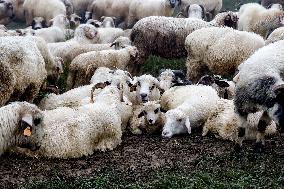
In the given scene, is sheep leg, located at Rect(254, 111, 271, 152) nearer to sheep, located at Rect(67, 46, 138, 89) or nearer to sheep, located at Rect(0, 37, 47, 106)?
sheep, located at Rect(0, 37, 47, 106)

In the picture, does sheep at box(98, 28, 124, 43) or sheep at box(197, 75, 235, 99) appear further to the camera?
sheep at box(98, 28, 124, 43)

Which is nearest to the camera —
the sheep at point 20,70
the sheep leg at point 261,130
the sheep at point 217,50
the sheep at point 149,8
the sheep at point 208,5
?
the sheep leg at point 261,130

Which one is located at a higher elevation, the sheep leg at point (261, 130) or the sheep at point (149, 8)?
the sheep leg at point (261, 130)

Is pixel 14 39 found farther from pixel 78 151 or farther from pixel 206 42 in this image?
pixel 206 42

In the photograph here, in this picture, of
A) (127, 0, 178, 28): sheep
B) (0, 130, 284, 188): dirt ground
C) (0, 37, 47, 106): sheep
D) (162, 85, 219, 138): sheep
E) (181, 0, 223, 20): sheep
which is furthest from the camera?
(181, 0, 223, 20): sheep

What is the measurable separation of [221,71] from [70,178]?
4.91 meters

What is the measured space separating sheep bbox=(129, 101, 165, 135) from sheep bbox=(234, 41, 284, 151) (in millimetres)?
1601

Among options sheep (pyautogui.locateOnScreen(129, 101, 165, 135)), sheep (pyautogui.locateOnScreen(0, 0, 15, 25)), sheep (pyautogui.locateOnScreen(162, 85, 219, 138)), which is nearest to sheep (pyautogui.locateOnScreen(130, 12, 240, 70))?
sheep (pyautogui.locateOnScreen(162, 85, 219, 138))

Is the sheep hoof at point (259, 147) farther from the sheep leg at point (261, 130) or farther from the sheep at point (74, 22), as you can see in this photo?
the sheep at point (74, 22)

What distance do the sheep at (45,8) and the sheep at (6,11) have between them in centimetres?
58

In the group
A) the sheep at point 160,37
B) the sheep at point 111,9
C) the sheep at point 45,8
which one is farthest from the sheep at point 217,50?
the sheep at point 45,8

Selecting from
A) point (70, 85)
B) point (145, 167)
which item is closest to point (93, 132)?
point (145, 167)

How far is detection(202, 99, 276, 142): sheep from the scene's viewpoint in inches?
329

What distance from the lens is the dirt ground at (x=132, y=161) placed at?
23.4ft
